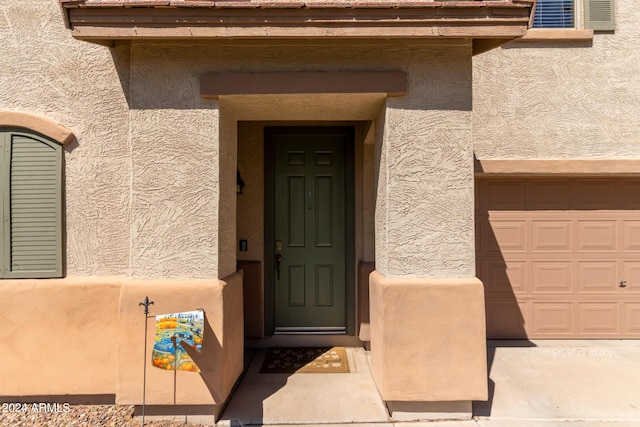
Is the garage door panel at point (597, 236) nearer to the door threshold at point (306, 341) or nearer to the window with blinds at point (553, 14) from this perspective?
the window with blinds at point (553, 14)

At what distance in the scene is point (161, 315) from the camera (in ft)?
10.5

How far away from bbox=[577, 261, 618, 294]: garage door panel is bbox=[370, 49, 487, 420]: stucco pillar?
9.74 ft

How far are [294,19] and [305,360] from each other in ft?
13.0

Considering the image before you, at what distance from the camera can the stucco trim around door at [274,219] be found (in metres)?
5.06

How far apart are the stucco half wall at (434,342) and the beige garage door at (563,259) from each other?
2.07 metres

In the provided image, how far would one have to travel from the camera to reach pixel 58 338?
347 cm

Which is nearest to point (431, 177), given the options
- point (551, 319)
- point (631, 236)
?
point (551, 319)

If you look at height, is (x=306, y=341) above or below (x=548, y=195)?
below

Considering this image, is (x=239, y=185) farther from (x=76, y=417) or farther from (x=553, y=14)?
(x=553, y=14)

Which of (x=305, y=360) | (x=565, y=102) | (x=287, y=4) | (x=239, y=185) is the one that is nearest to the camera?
(x=287, y=4)

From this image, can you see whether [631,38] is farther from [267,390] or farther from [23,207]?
[23,207]

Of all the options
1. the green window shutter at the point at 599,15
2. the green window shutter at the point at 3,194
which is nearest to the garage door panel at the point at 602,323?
the green window shutter at the point at 599,15

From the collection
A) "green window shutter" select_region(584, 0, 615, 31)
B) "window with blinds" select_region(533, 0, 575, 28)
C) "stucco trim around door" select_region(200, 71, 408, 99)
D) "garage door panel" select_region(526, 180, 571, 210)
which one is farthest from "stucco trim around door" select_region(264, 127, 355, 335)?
"green window shutter" select_region(584, 0, 615, 31)

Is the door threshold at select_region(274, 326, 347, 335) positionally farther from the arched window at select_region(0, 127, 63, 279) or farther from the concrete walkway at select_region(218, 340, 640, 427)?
the arched window at select_region(0, 127, 63, 279)
